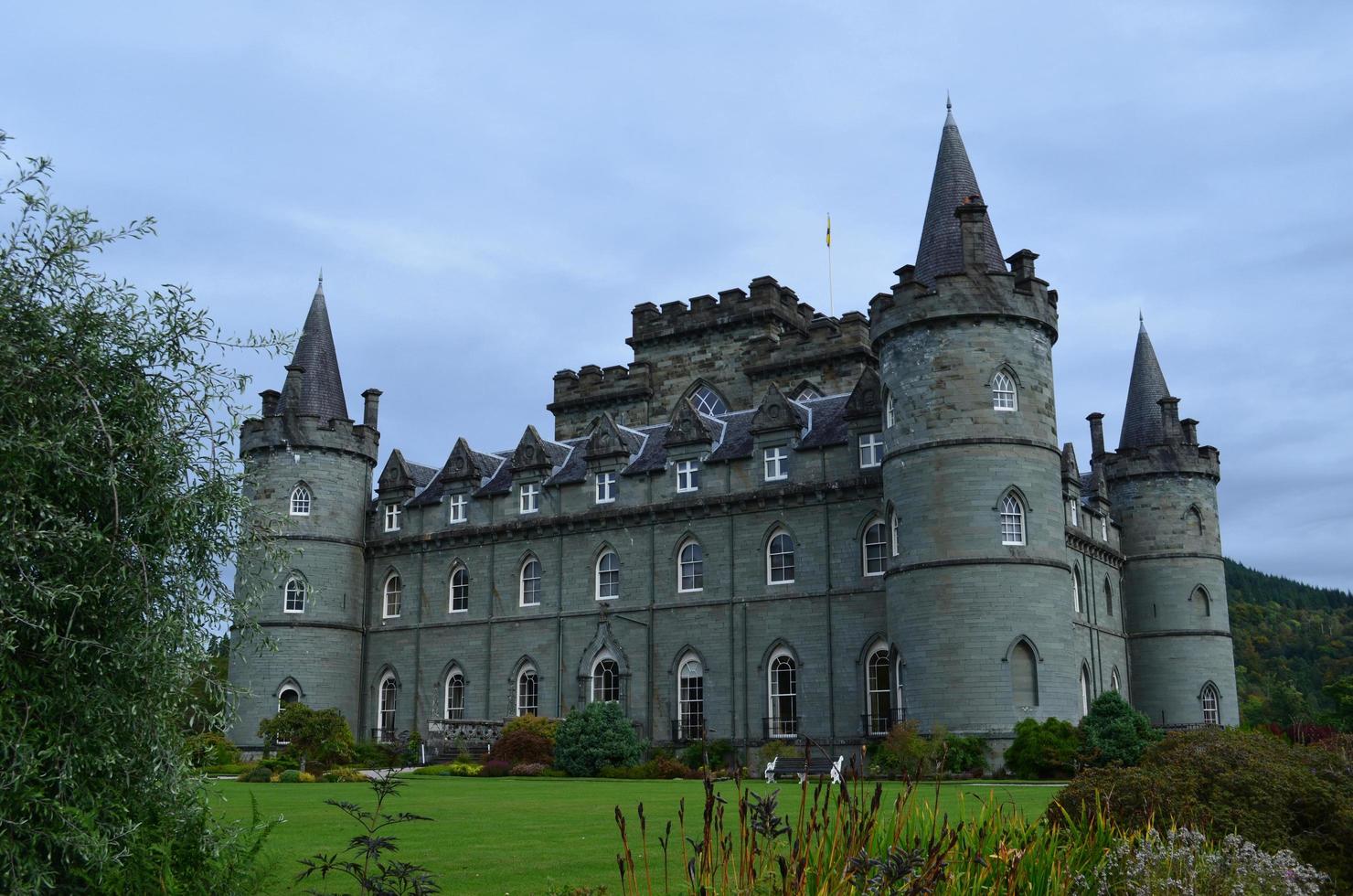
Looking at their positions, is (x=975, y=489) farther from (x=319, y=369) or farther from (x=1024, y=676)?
(x=319, y=369)

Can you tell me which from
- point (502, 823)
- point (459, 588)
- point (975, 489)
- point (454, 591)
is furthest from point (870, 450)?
point (502, 823)

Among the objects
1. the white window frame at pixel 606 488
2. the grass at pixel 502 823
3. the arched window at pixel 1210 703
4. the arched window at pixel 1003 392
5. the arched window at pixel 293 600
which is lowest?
the grass at pixel 502 823

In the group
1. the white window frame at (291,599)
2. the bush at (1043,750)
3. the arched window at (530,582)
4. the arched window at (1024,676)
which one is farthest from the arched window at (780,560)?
the white window frame at (291,599)

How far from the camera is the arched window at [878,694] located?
3544cm

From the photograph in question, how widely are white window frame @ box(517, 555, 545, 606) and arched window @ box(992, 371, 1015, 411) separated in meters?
17.0

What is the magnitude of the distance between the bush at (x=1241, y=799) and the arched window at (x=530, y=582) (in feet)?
→ 104

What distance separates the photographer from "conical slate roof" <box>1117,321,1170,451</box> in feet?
151

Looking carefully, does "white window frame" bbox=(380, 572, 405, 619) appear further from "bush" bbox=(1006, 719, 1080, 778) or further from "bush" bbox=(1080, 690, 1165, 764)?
"bush" bbox=(1080, 690, 1165, 764)

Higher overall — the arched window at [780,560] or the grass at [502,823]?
the arched window at [780,560]

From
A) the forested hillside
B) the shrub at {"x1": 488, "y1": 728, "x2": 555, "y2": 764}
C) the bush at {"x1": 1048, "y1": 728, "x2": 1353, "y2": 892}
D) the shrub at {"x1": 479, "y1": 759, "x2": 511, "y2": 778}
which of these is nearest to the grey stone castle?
the shrub at {"x1": 488, "y1": 728, "x2": 555, "y2": 764}

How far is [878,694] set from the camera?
35.8 m

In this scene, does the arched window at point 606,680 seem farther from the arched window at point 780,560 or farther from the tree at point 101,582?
the tree at point 101,582

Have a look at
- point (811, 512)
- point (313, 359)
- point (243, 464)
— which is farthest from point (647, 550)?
point (243, 464)

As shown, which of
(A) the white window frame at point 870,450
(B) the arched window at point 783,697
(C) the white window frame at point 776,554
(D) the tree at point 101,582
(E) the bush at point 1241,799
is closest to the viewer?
(D) the tree at point 101,582
